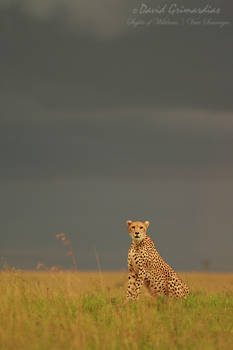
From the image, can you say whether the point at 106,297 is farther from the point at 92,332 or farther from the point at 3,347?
the point at 3,347

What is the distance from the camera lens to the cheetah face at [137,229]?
915 centimetres

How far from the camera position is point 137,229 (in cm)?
915

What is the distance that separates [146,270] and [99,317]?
1718 mm

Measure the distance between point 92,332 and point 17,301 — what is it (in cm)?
187

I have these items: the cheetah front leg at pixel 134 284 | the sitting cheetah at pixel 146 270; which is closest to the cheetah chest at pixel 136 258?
the sitting cheetah at pixel 146 270

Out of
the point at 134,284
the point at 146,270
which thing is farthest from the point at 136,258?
the point at 134,284

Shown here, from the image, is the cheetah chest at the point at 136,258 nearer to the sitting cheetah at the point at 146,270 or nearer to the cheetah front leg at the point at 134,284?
the sitting cheetah at the point at 146,270

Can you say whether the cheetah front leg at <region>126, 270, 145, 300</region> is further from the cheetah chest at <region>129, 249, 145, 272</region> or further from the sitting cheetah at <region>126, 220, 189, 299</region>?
the cheetah chest at <region>129, 249, 145, 272</region>

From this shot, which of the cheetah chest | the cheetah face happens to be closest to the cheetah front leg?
the cheetah chest

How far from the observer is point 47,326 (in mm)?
6824

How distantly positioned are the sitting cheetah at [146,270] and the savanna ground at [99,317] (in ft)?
0.69

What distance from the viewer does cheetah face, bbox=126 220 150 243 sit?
30.0ft

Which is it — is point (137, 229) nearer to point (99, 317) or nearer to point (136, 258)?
point (136, 258)

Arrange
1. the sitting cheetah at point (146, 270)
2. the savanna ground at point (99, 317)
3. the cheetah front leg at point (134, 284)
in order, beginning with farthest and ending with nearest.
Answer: the sitting cheetah at point (146, 270), the cheetah front leg at point (134, 284), the savanna ground at point (99, 317)
